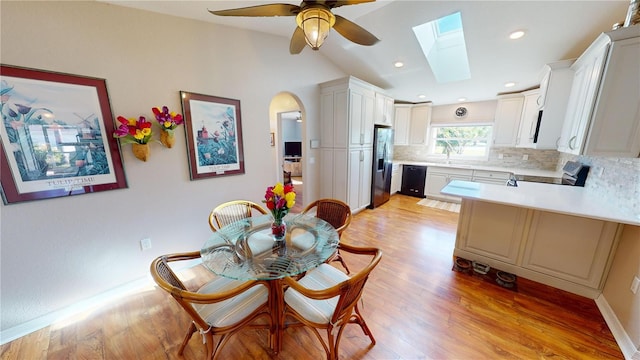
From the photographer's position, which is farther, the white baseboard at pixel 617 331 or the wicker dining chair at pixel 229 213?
the wicker dining chair at pixel 229 213

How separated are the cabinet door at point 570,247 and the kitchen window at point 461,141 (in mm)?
3254

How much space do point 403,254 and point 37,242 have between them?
3.46 meters

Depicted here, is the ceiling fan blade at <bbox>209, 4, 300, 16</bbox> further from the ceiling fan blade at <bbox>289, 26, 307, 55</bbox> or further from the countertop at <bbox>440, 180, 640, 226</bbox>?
the countertop at <bbox>440, 180, 640, 226</bbox>

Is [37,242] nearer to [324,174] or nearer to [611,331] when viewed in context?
[324,174]

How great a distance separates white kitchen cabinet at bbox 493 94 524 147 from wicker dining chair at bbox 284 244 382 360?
458 centimetres

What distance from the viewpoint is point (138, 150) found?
185 centimetres

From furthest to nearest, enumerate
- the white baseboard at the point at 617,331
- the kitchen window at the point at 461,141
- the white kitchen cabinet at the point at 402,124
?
the white kitchen cabinet at the point at 402,124 → the kitchen window at the point at 461,141 → the white baseboard at the point at 617,331

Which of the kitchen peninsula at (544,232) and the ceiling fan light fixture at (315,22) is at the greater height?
the ceiling fan light fixture at (315,22)

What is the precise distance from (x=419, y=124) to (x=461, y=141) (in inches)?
41.5

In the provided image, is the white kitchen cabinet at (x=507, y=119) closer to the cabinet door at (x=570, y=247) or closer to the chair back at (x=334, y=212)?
the cabinet door at (x=570, y=247)

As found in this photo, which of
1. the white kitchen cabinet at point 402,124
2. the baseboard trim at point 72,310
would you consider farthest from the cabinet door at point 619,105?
the baseboard trim at point 72,310

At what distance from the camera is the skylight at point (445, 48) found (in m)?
2.93

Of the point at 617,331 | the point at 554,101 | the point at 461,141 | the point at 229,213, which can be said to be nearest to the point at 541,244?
the point at 617,331

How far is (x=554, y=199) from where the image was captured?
2000mm
